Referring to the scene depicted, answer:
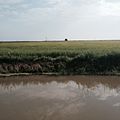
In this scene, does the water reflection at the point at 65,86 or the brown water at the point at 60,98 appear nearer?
the brown water at the point at 60,98

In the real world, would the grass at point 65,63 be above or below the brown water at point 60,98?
above

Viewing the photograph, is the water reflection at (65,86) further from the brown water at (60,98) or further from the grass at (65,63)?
the grass at (65,63)

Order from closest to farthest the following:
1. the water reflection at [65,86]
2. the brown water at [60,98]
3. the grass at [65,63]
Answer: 1. the brown water at [60,98]
2. the water reflection at [65,86]
3. the grass at [65,63]

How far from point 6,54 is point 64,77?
530 cm

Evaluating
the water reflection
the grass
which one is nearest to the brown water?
the water reflection

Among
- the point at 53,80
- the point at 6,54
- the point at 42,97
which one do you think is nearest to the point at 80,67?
the point at 53,80

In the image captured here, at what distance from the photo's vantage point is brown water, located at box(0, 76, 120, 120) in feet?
33.2

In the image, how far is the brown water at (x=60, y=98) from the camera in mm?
10125

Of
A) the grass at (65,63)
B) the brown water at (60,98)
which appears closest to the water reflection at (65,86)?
the brown water at (60,98)

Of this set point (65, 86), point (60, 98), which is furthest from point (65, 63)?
point (60, 98)

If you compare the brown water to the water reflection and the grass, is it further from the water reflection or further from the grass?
the grass

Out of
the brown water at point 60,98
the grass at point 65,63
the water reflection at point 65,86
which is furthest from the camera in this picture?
the grass at point 65,63

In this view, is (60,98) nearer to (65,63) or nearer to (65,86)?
(65,86)

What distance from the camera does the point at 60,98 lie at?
13.0m
